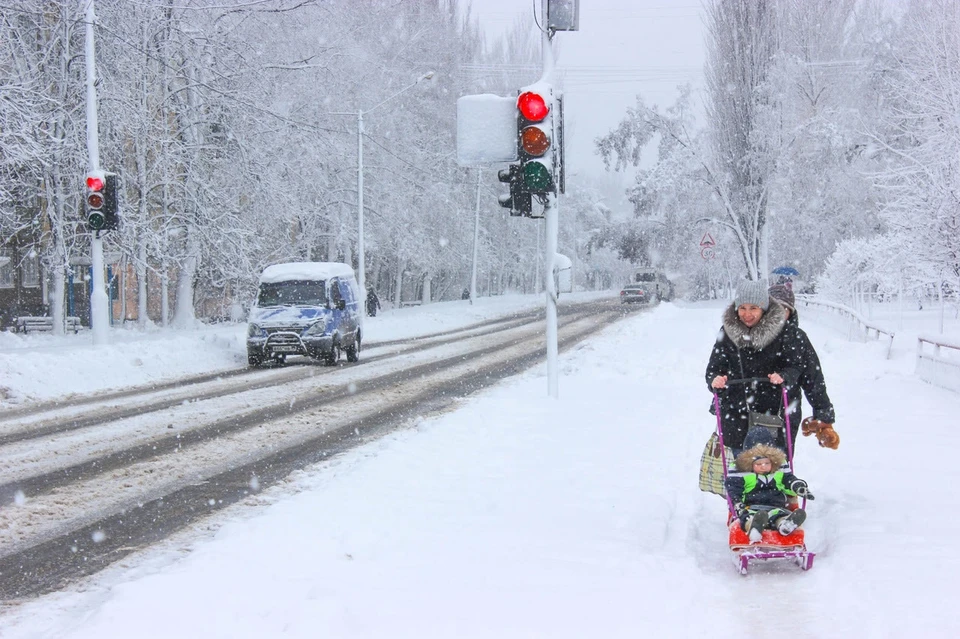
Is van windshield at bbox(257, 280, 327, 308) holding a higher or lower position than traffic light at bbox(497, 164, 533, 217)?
lower

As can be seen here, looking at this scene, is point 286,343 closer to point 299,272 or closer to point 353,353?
point 299,272

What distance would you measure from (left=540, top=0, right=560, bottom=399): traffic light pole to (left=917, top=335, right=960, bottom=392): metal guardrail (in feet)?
21.3

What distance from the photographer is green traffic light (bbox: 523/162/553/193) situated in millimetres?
11047

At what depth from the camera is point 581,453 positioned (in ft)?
30.3

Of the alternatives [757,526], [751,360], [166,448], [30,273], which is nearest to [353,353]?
[166,448]

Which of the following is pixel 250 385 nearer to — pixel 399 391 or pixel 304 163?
pixel 399 391

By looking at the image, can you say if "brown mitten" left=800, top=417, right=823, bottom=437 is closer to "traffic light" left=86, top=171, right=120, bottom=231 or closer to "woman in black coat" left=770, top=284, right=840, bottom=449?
"woman in black coat" left=770, top=284, right=840, bottom=449

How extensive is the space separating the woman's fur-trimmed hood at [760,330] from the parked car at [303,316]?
14216mm

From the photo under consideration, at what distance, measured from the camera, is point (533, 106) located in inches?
438

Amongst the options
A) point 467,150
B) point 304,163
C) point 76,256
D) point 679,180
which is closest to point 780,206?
point 679,180

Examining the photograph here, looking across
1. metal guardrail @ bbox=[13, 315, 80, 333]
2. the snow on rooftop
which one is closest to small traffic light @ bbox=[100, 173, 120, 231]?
the snow on rooftop

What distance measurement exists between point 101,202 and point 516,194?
10795 mm

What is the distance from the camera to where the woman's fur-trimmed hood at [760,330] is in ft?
20.1

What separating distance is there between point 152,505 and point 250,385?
8853 mm
